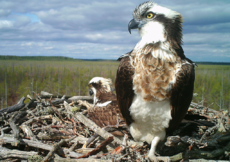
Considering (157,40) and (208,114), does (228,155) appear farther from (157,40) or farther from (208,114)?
(157,40)

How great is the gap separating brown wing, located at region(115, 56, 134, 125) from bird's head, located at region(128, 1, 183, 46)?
1.50ft

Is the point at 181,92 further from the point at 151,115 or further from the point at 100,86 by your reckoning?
the point at 100,86

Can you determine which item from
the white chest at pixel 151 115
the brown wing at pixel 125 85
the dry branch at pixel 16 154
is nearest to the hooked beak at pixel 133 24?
the brown wing at pixel 125 85

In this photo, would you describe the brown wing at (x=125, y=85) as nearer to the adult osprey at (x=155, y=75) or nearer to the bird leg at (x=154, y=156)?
the adult osprey at (x=155, y=75)

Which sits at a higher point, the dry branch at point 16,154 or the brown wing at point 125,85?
the brown wing at point 125,85

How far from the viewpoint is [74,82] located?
9.18 meters

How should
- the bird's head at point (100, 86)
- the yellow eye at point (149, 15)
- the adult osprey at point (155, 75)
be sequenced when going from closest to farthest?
1. the adult osprey at point (155, 75)
2. the yellow eye at point (149, 15)
3. the bird's head at point (100, 86)

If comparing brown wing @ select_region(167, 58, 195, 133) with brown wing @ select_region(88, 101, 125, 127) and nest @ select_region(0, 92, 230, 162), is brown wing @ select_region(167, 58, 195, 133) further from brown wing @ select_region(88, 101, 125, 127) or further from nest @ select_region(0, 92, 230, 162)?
brown wing @ select_region(88, 101, 125, 127)

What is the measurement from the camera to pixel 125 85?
2.43 metres

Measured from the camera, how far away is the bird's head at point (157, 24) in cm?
240

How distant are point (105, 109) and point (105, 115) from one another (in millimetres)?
174

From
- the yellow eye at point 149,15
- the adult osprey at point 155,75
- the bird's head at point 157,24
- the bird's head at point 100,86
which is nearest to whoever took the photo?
the adult osprey at point 155,75

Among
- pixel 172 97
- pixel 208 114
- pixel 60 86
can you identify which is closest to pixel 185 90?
pixel 172 97

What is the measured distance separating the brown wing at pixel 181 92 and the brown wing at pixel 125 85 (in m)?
0.57
